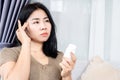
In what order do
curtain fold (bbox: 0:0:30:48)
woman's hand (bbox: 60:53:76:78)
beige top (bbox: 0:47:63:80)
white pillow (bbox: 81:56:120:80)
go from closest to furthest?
woman's hand (bbox: 60:53:76:78) < beige top (bbox: 0:47:63:80) < white pillow (bbox: 81:56:120:80) < curtain fold (bbox: 0:0:30:48)

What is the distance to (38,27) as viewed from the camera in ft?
4.91

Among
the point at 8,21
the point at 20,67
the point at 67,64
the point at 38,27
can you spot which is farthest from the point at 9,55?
the point at 8,21

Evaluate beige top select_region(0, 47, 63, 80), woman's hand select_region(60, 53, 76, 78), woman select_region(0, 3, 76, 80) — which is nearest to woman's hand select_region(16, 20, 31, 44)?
woman select_region(0, 3, 76, 80)

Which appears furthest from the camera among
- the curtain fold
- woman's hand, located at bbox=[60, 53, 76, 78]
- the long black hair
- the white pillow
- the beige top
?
the curtain fold

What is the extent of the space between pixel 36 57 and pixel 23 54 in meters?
0.15

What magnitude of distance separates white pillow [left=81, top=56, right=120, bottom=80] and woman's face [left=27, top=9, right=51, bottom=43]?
1.73 feet

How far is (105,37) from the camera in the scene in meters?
2.12

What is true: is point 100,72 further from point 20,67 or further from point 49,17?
point 20,67

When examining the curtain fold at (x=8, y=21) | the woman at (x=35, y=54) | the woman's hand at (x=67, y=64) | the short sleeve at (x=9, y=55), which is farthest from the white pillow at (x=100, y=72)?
the curtain fold at (x=8, y=21)

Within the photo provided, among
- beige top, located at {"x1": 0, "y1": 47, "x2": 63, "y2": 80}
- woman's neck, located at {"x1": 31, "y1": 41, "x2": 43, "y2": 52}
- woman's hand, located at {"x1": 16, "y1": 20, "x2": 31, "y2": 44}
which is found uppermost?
woman's hand, located at {"x1": 16, "y1": 20, "x2": 31, "y2": 44}

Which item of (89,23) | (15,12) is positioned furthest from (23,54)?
(89,23)

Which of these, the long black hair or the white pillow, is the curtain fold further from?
the white pillow

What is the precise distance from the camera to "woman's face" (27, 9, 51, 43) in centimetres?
150

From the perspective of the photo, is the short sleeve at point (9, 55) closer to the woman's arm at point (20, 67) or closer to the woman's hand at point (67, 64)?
the woman's arm at point (20, 67)
